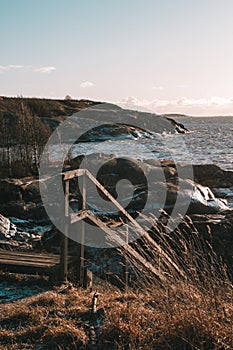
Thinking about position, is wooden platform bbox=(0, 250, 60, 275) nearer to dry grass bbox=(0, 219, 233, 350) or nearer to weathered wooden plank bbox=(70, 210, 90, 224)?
weathered wooden plank bbox=(70, 210, 90, 224)

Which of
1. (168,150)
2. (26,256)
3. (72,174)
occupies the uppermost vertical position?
(72,174)

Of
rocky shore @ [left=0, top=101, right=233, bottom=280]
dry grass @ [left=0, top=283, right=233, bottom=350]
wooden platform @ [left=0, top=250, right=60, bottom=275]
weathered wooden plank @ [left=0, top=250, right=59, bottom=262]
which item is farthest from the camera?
rocky shore @ [left=0, top=101, right=233, bottom=280]

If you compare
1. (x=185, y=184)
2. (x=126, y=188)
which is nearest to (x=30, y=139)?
(x=126, y=188)

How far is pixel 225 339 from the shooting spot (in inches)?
168

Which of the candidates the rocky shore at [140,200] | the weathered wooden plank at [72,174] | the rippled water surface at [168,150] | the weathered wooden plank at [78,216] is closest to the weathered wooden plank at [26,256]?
the weathered wooden plank at [78,216]

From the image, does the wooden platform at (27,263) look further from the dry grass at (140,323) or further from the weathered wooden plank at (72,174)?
the weathered wooden plank at (72,174)

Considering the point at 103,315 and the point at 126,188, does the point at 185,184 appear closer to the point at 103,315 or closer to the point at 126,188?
the point at 126,188

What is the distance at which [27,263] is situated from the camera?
7199 mm

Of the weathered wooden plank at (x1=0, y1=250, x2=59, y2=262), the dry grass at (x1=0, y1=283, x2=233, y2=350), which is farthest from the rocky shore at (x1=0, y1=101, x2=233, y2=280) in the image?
the dry grass at (x1=0, y1=283, x2=233, y2=350)

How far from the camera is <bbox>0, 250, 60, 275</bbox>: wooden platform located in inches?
273

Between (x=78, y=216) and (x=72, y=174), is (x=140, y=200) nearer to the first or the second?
(x=78, y=216)

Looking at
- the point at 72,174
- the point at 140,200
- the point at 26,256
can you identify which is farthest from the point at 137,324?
the point at 140,200

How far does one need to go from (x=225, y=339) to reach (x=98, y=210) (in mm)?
13176

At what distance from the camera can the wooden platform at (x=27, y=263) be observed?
22.8ft
